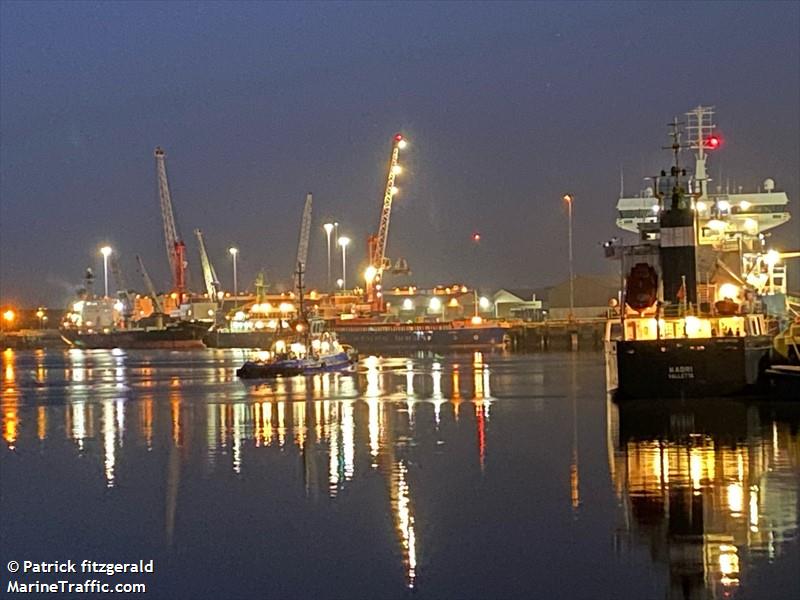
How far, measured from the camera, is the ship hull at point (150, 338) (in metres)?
132

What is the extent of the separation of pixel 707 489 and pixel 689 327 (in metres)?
16.4

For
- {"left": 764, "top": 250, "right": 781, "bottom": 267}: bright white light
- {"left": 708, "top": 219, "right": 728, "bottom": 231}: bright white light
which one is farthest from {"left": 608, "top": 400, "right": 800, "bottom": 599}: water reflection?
{"left": 764, "top": 250, "right": 781, "bottom": 267}: bright white light

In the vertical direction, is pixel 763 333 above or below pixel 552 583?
above

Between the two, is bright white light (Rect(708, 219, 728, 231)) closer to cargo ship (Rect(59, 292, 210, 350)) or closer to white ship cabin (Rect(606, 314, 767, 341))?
white ship cabin (Rect(606, 314, 767, 341))

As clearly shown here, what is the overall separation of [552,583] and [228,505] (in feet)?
23.5

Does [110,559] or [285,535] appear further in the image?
[285,535]

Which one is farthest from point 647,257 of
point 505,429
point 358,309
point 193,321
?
point 193,321

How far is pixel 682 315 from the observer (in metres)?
35.8

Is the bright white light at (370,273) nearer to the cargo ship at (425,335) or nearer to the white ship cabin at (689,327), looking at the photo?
A: the cargo ship at (425,335)

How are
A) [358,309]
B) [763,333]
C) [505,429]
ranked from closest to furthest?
1. [505,429]
2. [763,333]
3. [358,309]

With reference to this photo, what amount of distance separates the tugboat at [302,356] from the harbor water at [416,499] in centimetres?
1707

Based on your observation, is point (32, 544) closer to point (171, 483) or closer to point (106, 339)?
point (171, 483)

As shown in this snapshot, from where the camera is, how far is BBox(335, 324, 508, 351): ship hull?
377ft

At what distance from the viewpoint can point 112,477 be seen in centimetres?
2388
